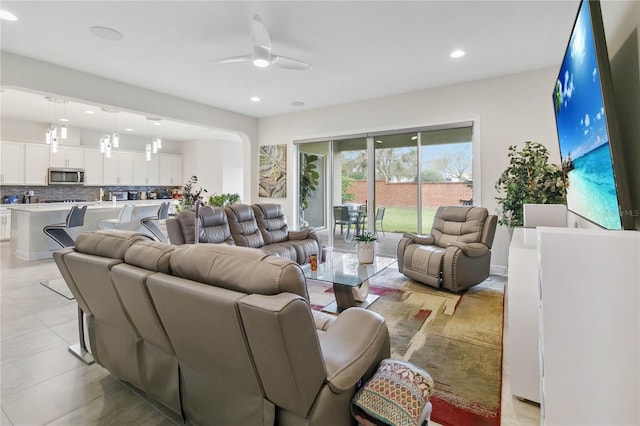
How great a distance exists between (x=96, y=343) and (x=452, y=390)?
2.18 metres

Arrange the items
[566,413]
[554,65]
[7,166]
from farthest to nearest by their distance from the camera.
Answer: [7,166] < [554,65] < [566,413]

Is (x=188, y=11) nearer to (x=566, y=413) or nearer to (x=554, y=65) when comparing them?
(x=566, y=413)

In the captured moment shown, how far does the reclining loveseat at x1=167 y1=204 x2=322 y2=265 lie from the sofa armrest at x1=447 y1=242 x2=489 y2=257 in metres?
1.87

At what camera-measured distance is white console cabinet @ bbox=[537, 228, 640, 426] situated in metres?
→ 0.93

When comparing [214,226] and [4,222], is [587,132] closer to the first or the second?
[214,226]

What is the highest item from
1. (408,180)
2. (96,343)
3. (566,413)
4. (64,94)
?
(64,94)

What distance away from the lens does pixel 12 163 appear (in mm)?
6734

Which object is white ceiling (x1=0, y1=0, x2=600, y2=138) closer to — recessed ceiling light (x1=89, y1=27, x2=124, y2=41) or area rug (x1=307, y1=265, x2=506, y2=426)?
recessed ceiling light (x1=89, y1=27, x2=124, y2=41)

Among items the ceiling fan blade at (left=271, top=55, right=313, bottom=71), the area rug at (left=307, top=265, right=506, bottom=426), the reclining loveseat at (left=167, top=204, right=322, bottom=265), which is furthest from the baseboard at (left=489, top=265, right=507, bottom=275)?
the ceiling fan blade at (left=271, top=55, right=313, bottom=71)

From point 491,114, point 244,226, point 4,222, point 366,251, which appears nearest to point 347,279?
point 366,251

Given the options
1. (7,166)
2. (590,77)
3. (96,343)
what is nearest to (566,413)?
(590,77)

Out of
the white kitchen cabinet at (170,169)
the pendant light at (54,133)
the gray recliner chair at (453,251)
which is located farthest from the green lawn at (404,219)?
the white kitchen cabinet at (170,169)

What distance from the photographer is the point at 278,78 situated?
427cm

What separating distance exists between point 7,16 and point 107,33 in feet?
2.49
